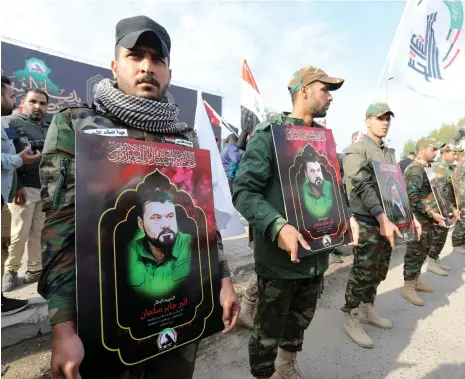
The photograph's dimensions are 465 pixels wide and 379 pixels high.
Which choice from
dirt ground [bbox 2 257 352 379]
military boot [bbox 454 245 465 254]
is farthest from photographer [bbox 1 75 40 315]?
military boot [bbox 454 245 465 254]

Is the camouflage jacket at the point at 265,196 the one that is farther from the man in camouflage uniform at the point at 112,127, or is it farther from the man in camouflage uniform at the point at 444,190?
the man in camouflage uniform at the point at 444,190

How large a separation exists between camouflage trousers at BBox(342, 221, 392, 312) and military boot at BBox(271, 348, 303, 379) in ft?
3.32

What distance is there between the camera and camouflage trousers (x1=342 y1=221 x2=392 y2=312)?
8.60 ft

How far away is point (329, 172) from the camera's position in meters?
1.80

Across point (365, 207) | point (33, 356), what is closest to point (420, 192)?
point (365, 207)

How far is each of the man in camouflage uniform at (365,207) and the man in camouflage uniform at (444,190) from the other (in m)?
2.51

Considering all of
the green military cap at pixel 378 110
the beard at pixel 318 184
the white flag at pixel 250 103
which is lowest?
the beard at pixel 318 184

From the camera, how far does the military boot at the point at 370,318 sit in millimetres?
2918

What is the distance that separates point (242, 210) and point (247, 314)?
4.95ft

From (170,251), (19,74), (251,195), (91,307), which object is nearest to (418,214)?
(251,195)

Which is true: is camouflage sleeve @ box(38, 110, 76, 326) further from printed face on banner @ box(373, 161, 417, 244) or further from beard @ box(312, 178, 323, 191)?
printed face on banner @ box(373, 161, 417, 244)

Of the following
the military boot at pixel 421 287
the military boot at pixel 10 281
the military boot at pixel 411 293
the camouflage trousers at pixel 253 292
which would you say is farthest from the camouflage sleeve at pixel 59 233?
the military boot at pixel 421 287

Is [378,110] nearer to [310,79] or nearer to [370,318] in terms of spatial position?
[310,79]

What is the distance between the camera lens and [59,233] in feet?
2.85
